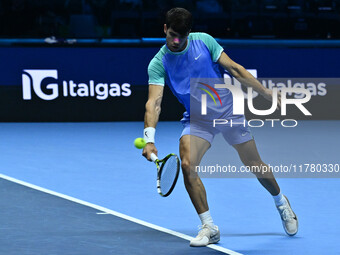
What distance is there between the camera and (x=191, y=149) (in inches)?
226

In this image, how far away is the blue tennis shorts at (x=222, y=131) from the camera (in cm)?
586

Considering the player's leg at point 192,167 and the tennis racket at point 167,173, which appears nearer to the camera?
the tennis racket at point 167,173

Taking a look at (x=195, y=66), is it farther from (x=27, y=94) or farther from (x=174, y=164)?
(x=27, y=94)

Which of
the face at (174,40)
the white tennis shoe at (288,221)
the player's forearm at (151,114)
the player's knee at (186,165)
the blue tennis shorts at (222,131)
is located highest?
the face at (174,40)

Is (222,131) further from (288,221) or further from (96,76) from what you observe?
(96,76)

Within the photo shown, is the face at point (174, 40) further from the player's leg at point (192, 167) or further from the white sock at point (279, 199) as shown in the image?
the white sock at point (279, 199)

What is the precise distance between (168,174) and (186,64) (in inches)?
31.4

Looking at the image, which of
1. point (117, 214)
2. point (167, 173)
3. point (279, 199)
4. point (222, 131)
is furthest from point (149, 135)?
point (117, 214)

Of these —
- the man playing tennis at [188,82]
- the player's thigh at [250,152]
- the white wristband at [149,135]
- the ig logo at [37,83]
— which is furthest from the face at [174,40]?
the ig logo at [37,83]

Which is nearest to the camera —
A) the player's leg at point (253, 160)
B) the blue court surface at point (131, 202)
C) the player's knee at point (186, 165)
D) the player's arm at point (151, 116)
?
the player's arm at point (151, 116)

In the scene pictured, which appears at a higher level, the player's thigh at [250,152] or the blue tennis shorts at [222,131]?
the blue tennis shorts at [222,131]

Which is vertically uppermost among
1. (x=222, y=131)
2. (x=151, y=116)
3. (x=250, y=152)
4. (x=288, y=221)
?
(x=151, y=116)

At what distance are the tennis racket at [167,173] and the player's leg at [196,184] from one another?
0.44 ft

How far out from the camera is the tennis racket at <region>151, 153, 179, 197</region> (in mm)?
5375
